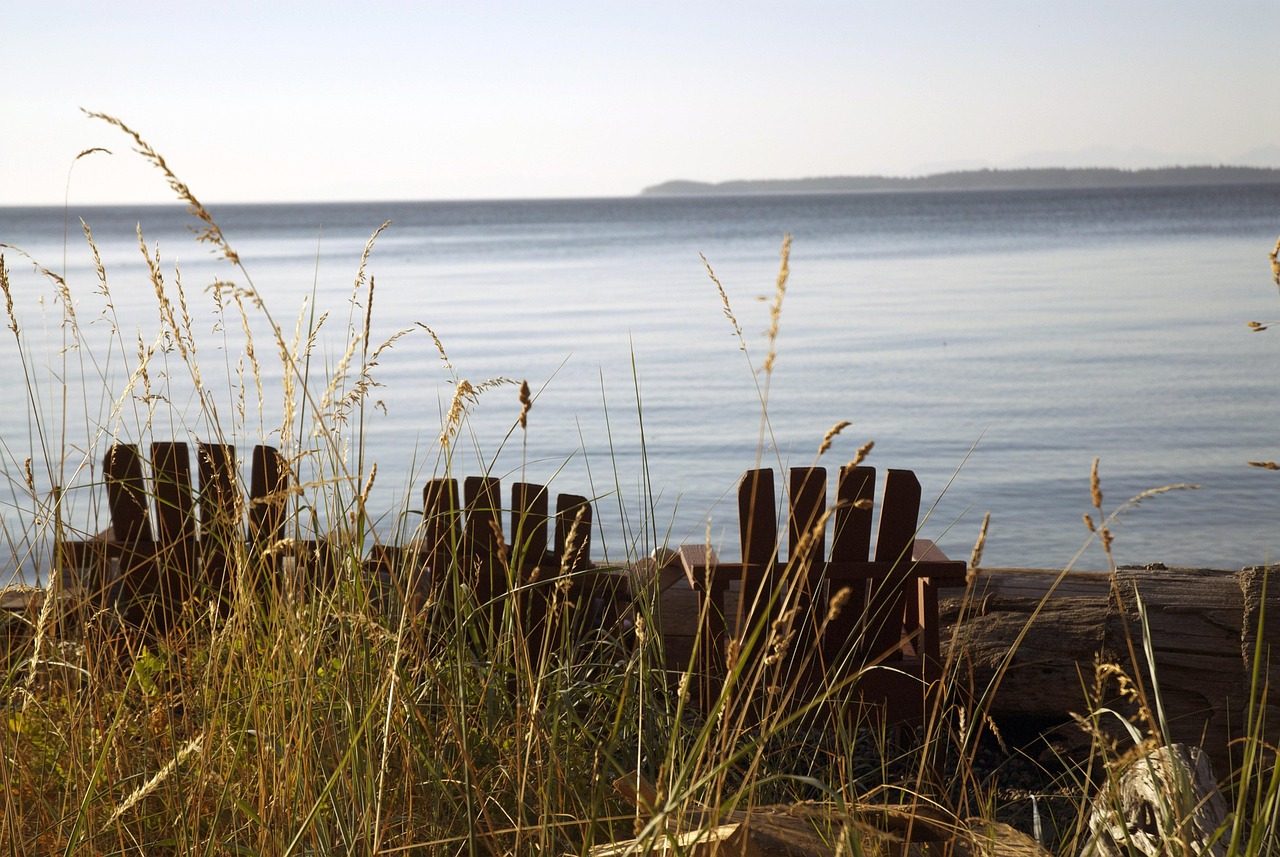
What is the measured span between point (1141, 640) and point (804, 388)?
8902 millimetres

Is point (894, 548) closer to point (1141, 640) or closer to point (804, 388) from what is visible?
point (1141, 640)

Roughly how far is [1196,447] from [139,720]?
9024 millimetres


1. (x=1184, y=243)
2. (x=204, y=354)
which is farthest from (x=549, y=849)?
(x=1184, y=243)

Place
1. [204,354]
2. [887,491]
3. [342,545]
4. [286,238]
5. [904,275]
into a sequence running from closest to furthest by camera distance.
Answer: [342,545] → [887,491] → [204,354] → [904,275] → [286,238]

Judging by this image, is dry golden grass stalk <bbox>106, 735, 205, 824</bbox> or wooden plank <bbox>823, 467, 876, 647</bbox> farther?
wooden plank <bbox>823, 467, 876, 647</bbox>

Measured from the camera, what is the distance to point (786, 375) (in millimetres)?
13250

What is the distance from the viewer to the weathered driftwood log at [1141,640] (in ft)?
10.7

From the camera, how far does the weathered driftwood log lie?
10.7ft

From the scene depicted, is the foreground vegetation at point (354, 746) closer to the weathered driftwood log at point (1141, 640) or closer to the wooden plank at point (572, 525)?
the wooden plank at point (572, 525)

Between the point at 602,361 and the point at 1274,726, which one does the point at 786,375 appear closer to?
the point at 602,361

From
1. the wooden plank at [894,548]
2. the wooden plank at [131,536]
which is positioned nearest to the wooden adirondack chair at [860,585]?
the wooden plank at [894,548]

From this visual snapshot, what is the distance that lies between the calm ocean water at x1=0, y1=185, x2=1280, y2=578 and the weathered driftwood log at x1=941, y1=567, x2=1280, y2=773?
26.0 inches

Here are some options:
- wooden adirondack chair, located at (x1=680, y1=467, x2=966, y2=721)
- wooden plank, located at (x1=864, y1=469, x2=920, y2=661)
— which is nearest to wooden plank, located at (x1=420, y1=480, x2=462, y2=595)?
wooden adirondack chair, located at (x1=680, y1=467, x2=966, y2=721)

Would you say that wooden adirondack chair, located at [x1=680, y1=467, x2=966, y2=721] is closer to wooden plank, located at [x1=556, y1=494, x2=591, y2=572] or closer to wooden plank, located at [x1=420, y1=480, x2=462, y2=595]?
wooden plank, located at [x1=556, y1=494, x2=591, y2=572]
